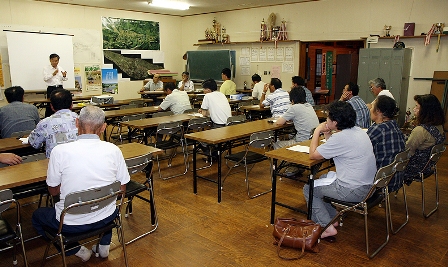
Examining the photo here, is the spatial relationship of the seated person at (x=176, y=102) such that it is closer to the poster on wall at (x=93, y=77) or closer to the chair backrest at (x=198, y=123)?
the chair backrest at (x=198, y=123)

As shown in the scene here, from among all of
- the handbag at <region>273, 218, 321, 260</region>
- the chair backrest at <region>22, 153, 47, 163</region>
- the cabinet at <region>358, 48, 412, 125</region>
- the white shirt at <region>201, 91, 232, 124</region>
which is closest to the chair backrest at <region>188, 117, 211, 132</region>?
the white shirt at <region>201, 91, 232, 124</region>

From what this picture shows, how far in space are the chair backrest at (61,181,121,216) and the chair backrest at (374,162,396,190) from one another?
202cm

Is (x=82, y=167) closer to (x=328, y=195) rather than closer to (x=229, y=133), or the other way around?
(x=328, y=195)

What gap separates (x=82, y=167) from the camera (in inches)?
92.8

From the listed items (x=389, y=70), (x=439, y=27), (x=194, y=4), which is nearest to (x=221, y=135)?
(x=389, y=70)

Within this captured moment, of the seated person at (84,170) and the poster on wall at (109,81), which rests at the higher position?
the poster on wall at (109,81)

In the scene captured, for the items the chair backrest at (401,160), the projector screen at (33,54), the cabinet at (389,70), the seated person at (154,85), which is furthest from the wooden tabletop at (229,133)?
the projector screen at (33,54)

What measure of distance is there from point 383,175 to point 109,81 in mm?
9126

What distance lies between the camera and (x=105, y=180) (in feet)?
8.10

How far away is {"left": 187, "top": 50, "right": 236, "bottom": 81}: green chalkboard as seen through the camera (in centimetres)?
1077

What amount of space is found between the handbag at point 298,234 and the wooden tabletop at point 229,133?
1257mm

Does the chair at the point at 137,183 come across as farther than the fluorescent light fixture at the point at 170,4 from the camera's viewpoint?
No

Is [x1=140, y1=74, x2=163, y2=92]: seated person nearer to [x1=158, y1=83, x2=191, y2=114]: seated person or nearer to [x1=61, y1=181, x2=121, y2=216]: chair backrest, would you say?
[x1=158, y1=83, x2=191, y2=114]: seated person

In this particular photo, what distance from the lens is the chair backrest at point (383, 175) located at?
9.32 feet
